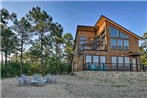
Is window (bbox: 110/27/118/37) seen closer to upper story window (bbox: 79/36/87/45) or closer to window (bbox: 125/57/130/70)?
window (bbox: 125/57/130/70)

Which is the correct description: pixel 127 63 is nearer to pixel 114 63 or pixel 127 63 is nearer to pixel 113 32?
pixel 114 63

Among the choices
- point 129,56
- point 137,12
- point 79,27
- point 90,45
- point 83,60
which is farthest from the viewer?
point 79,27

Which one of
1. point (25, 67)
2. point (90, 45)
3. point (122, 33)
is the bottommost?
point (25, 67)

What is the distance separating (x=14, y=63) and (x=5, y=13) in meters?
9.02

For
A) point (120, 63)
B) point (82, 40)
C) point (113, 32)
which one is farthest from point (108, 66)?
point (82, 40)

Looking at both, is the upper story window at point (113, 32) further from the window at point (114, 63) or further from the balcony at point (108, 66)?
the balcony at point (108, 66)

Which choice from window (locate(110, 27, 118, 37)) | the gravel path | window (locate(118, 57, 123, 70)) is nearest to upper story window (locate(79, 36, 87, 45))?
window (locate(110, 27, 118, 37))

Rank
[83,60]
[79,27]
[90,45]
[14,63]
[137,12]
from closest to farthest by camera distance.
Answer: [137,12] → [83,60] → [90,45] → [79,27] → [14,63]

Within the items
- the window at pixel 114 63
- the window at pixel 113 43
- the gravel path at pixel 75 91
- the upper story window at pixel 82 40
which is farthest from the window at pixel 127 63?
the gravel path at pixel 75 91

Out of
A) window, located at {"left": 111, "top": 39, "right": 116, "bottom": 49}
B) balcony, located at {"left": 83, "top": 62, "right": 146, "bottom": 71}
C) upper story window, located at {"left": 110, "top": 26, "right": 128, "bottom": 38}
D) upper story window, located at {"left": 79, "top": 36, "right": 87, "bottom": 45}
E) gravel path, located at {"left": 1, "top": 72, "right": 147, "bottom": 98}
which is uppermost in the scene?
upper story window, located at {"left": 110, "top": 26, "right": 128, "bottom": 38}

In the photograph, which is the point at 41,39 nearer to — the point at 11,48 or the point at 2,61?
the point at 11,48

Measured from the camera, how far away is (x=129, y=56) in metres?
21.5

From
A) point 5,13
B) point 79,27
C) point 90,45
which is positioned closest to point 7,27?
point 5,13

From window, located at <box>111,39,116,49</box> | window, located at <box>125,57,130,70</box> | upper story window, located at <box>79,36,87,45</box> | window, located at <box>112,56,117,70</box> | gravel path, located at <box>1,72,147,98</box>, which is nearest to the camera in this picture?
gravel path, located at <box>1,72,147,98</box>
